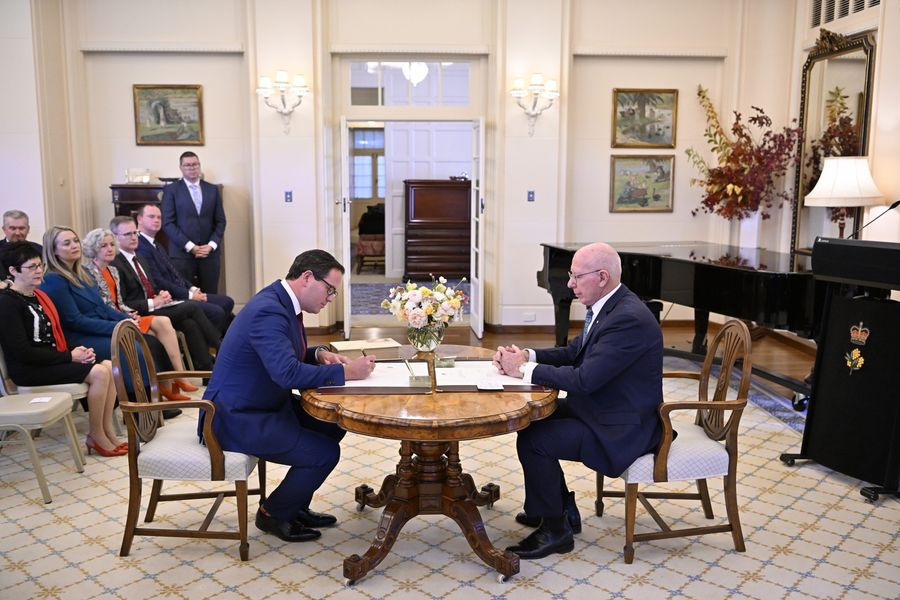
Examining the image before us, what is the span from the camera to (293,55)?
832 centimetres

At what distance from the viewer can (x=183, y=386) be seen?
6.49 meters

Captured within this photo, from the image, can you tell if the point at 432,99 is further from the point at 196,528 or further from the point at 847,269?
the point at 196,528

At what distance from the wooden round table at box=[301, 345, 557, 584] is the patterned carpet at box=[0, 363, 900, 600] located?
11 cm

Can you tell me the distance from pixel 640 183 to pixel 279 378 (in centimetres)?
635

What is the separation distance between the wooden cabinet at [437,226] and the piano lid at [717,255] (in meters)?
Result: 5.42

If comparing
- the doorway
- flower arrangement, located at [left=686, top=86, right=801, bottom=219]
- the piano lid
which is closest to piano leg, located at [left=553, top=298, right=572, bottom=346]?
the piano lid

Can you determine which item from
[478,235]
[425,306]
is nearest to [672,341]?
[478,235]

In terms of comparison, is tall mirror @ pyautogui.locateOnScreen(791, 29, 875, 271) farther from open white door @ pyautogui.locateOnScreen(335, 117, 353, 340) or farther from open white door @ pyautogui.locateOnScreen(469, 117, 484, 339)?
open white door @ pyautogui.locateOnScreen(335, 117, 353, 340)

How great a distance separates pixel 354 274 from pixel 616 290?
994 cm

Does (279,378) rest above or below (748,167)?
below

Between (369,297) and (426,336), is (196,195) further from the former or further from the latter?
Answer: (426,336)

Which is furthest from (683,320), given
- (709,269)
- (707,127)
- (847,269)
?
(847,269)

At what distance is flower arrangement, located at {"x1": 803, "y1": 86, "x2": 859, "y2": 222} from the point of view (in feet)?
24.0

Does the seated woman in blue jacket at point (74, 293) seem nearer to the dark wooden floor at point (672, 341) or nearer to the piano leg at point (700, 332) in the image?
the dark wooden floor at point (672, 341)
